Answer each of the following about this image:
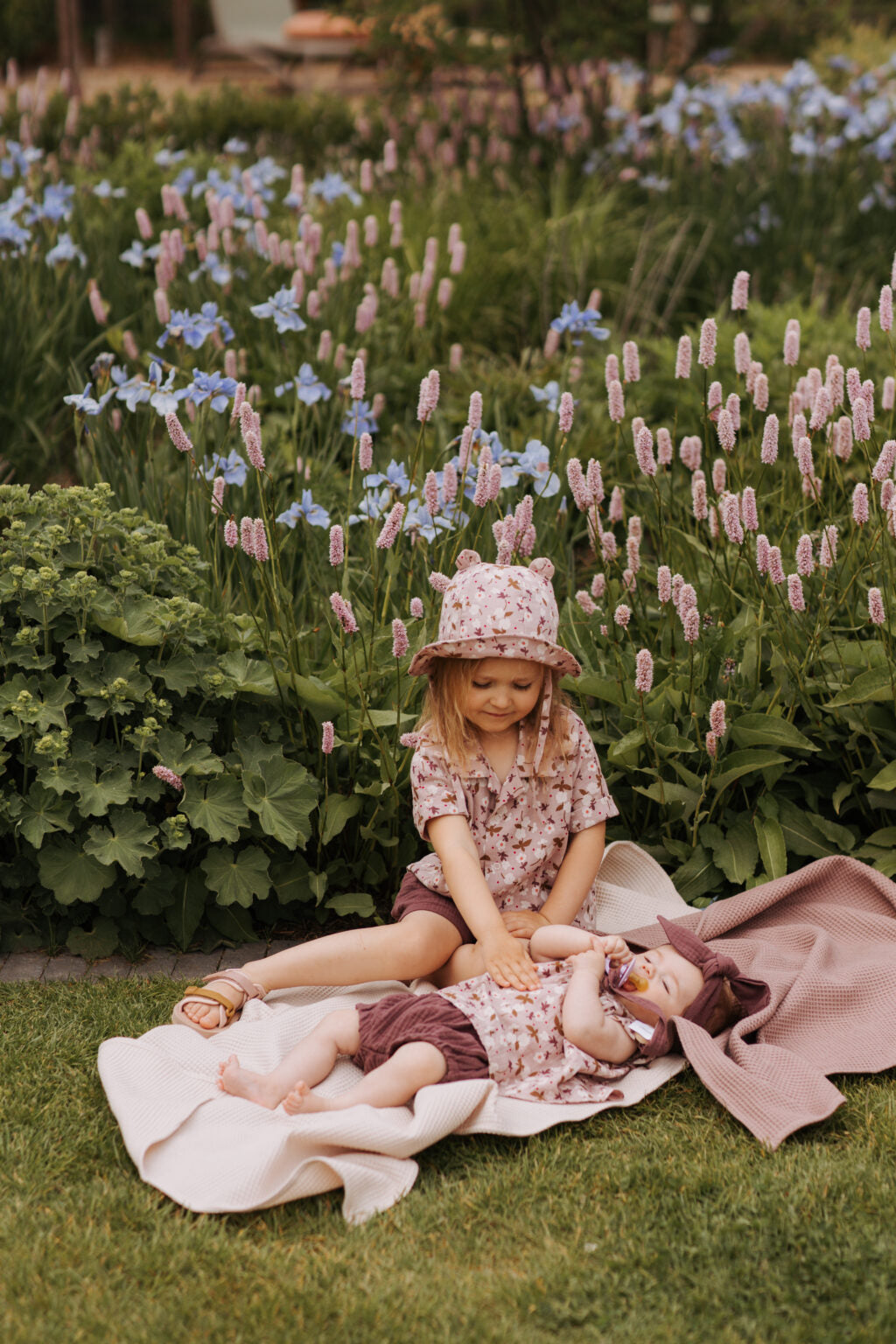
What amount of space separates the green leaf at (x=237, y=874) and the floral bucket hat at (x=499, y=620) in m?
0.61

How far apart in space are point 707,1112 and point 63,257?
3.92m

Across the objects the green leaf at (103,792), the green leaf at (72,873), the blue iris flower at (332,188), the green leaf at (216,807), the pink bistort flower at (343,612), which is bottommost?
the green leaf at (72,873)

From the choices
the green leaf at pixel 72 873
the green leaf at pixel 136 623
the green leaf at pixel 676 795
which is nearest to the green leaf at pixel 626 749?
the green leaf at pixel 676 795

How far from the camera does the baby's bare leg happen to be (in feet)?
8.46

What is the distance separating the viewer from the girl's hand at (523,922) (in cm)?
303

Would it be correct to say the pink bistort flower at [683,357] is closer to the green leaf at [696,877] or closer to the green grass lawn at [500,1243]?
the green leaf at [696,877]

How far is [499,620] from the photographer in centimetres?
288

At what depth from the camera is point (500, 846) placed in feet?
10.2

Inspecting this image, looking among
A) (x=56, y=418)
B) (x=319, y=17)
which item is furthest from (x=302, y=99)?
(x=319, y=17)

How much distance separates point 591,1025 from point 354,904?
0.79 m

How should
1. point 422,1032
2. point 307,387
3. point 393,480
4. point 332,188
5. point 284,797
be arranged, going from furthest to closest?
point 332,188 < point 307,387 < point 393,480 < point 284,797 < point 422,1032

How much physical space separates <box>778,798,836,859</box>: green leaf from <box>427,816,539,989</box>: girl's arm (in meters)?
0.82

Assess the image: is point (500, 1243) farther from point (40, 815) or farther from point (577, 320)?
point (577, 320)

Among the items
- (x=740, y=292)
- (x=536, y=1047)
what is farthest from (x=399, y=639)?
(x=740, y=292)
